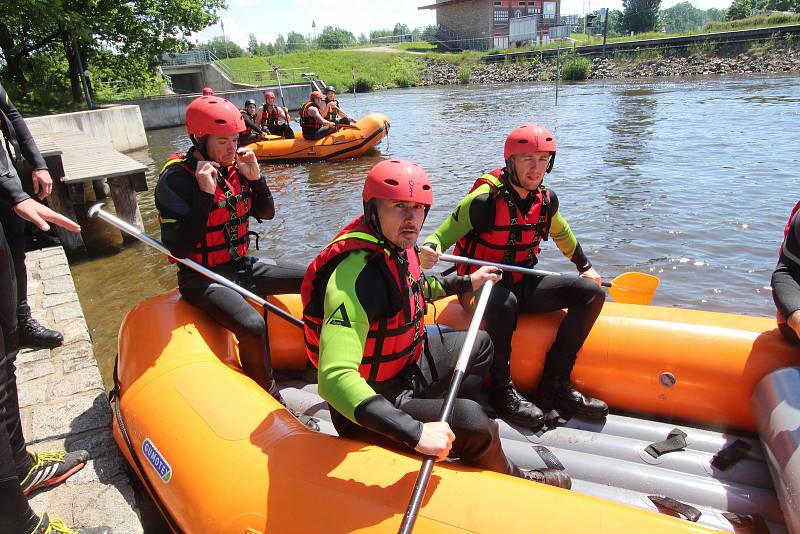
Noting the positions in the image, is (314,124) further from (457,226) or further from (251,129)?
(457,226)

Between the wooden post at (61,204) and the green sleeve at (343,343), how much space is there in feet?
19.0

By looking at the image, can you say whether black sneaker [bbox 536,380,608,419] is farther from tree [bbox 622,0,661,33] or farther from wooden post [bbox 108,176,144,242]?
tree [bbox 622,0,661,33]

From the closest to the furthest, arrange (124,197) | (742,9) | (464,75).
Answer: (124,197) < (464,75) < (742,9)

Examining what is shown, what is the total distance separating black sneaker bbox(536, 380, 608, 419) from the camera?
2.82 metres

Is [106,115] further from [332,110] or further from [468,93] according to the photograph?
[468,93]

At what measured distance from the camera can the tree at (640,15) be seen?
49.0 meters

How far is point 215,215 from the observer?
3.03 m

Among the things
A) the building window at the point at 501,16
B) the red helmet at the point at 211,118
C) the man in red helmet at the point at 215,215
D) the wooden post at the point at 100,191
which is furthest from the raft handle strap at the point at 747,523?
the building window at the point at 501,16

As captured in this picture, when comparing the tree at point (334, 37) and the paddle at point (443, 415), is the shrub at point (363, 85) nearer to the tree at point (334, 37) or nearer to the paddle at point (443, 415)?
the tree at point (334, 37)

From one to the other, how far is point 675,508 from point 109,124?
16.3m

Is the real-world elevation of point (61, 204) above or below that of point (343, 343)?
below

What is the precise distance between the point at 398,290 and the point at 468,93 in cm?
2669

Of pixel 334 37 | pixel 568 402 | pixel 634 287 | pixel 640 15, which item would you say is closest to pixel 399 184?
pixel 568 402

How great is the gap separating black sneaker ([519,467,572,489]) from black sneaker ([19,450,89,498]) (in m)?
2.02
